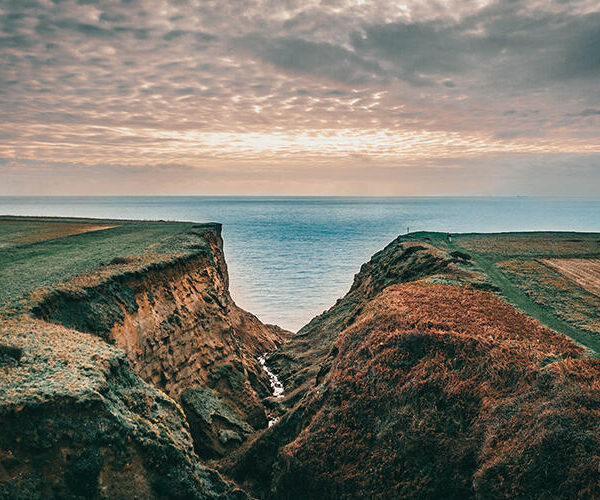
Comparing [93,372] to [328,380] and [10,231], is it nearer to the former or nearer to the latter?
[328,380]

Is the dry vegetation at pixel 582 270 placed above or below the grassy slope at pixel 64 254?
above

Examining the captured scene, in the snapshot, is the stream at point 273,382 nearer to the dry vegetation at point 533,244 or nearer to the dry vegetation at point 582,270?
the dry vegetation at point 582,270

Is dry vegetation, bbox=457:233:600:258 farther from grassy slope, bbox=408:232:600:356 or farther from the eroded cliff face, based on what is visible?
the eroded cliff face

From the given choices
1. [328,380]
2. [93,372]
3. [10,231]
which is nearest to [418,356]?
[328,380]

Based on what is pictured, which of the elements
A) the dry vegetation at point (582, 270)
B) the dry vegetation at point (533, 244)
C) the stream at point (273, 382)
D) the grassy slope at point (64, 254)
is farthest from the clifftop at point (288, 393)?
the dry vegetation at point (533, 244)

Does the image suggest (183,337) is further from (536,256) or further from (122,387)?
(536,256)
